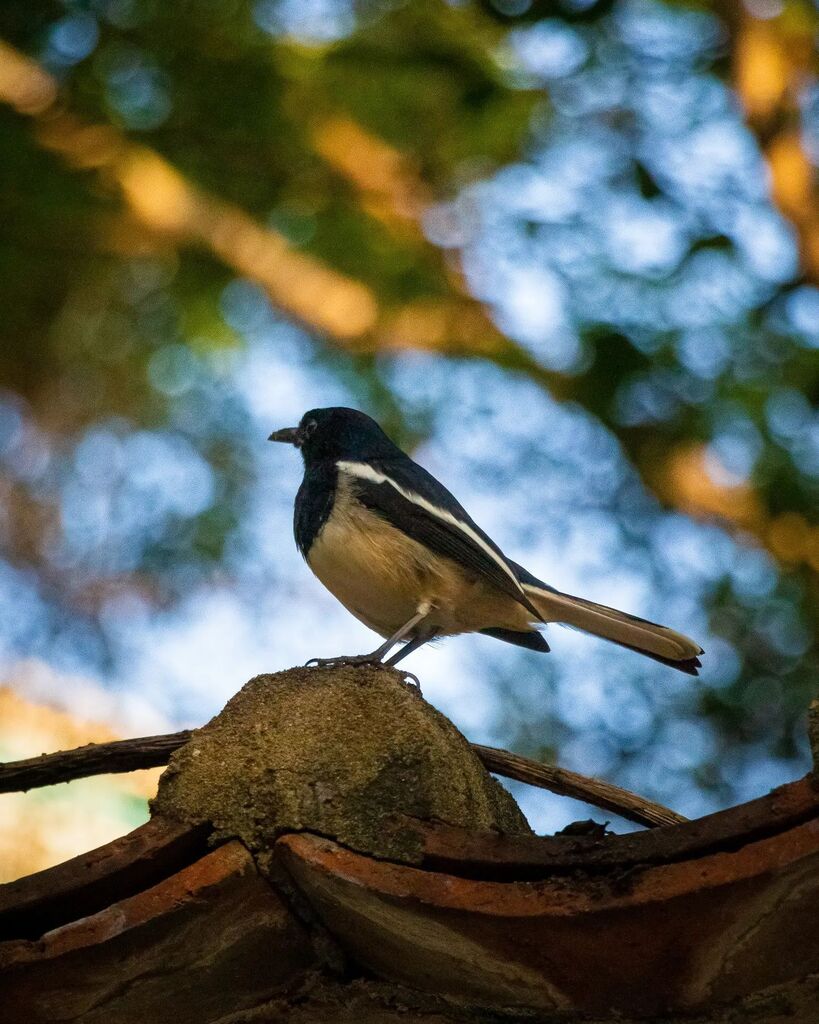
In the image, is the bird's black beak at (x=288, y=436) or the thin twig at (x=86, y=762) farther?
the bird's black beak at (x=288, y=436)

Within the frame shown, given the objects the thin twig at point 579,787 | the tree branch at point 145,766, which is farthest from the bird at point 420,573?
the tree branch at point 145,766

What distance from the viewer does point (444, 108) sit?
7.73m

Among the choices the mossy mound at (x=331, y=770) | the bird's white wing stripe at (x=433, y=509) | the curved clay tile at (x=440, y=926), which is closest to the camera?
the curved clay tile at (x=440, y=926)

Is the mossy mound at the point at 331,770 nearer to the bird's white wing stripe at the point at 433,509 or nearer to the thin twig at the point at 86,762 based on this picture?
the thin twig at the point at 86,762

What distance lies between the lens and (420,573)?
433 cm

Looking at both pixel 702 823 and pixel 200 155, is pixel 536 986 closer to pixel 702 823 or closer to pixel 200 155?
pixel 702 823

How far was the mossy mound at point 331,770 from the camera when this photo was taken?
2.38m

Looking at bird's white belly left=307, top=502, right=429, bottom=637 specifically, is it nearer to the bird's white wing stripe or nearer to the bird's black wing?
the bird's black wing

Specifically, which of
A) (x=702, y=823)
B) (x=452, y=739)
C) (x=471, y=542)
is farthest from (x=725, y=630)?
(x=702, y=823)

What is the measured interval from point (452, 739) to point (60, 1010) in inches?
32.8

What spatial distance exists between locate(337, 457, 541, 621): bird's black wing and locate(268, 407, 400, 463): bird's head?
7.1 inches

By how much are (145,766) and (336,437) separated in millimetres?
2362

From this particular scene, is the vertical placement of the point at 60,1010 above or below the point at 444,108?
below

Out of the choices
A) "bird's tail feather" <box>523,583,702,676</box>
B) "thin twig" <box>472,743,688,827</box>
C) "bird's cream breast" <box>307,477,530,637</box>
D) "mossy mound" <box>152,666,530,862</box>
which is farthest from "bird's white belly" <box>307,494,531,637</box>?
"mossy mound" <box>152,666,530,862</box>
